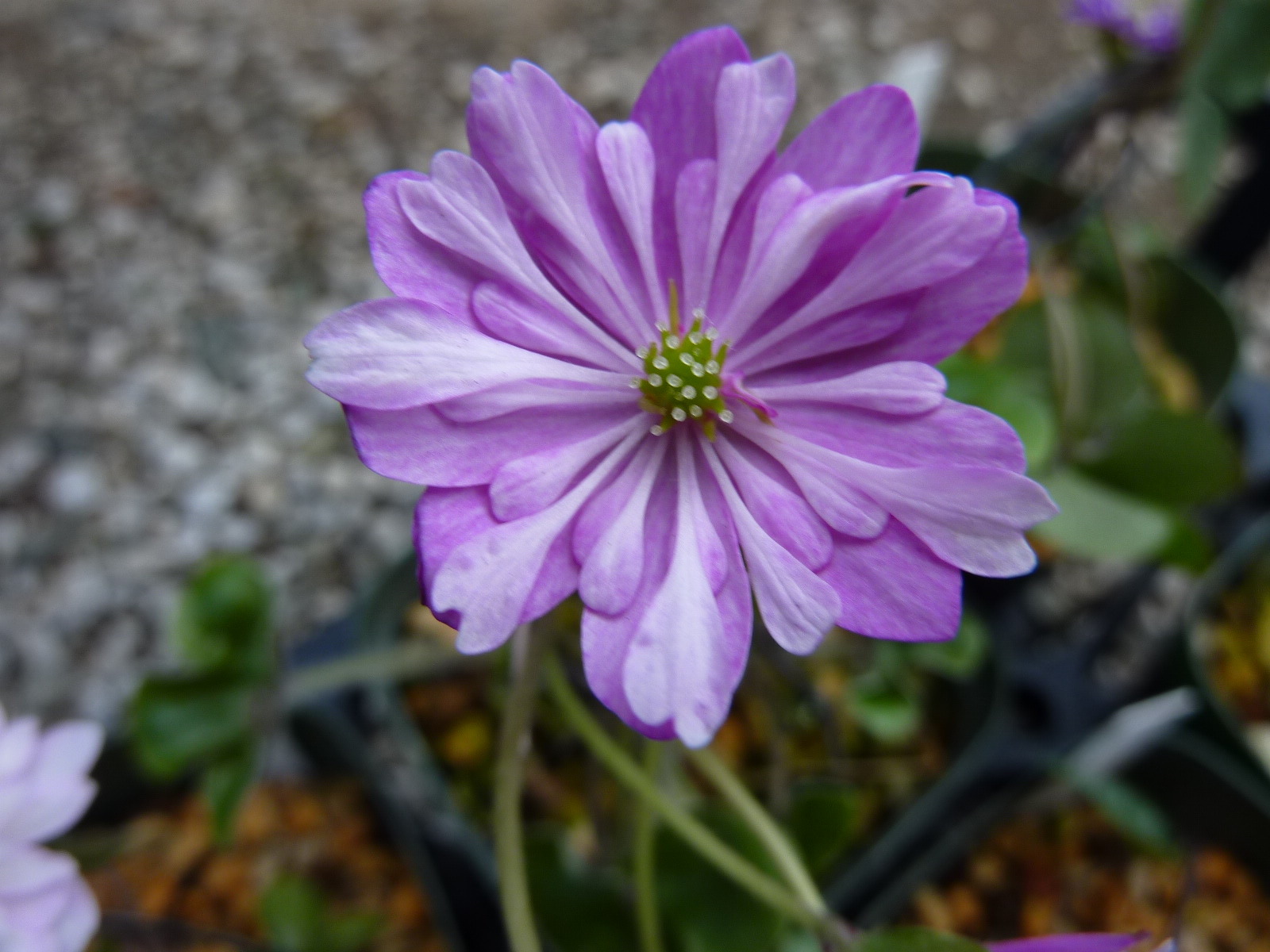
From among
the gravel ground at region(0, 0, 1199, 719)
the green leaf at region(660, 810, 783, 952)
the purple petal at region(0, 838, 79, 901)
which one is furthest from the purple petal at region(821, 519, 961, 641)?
the gravel ground at region(0, 0, 1199, 719)

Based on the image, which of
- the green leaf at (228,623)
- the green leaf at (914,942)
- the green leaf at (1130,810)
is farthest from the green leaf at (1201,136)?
the green leaf at (228,623)

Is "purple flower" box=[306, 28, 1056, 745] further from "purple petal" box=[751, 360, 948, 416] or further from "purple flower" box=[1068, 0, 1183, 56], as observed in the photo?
"purple flower" box=[1068, 0, 1183, 56]

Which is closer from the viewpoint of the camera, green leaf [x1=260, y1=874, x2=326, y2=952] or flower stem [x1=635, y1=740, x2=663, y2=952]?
flower stem [x1=635, y1=740, x2=663, y2=952]

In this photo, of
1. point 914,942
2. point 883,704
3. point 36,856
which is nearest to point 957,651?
point 883,704

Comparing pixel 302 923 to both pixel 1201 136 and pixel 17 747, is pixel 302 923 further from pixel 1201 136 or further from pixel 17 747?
pixel 1201 136

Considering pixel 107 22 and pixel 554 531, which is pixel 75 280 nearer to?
pixel 107 22

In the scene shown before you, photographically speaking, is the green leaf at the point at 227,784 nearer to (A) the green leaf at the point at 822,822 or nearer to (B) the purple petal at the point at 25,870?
(B) the purple petal at the point at 25,870

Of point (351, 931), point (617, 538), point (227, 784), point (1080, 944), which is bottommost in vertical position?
A: point (351, 931)

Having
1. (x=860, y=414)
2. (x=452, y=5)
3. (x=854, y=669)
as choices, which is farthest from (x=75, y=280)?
(x=860, y=414)
